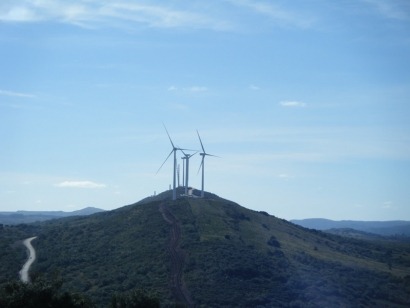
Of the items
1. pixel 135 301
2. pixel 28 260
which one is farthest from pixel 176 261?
pixel 135 301

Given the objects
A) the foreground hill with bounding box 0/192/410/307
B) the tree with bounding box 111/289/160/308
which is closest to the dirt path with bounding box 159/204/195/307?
the foreground hill with bounding box 0/192/410/307

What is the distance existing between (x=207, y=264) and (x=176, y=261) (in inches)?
183

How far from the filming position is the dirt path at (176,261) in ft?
220

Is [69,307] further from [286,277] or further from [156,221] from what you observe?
[156,221]

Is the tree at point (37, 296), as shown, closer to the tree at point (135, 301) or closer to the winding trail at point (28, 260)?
the tree at point (135, 301)

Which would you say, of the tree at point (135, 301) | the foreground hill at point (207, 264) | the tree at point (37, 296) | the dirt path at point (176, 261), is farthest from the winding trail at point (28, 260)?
the tree at point (37, 296)

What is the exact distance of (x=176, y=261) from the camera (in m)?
81.7

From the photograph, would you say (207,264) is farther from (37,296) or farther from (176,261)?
(37,296)

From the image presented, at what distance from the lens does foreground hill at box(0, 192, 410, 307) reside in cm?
7094

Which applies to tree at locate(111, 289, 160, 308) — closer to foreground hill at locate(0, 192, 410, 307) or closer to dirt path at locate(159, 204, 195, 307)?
foreground hill at locate(0, 192, 410, 307)

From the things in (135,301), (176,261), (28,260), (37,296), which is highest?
(176,261)

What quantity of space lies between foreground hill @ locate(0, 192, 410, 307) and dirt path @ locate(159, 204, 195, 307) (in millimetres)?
145

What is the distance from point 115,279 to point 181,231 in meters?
25.5

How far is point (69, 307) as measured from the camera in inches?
1620
